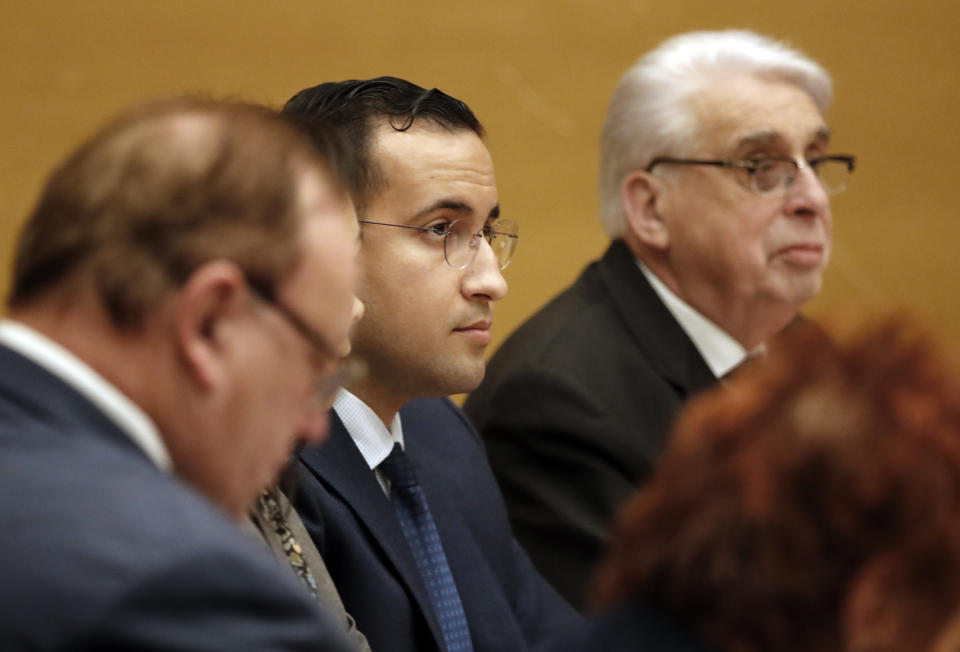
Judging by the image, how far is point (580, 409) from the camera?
2473 mm

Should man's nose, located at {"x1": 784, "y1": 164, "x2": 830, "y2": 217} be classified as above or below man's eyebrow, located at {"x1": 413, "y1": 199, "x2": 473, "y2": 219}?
above

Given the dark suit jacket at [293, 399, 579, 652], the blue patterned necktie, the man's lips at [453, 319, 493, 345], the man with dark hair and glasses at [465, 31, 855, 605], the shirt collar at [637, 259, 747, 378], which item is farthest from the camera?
the shirt collar at [637, 259, 747, 378]

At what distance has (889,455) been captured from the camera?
885 millimetres

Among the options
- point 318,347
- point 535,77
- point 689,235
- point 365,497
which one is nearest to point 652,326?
point 689,235

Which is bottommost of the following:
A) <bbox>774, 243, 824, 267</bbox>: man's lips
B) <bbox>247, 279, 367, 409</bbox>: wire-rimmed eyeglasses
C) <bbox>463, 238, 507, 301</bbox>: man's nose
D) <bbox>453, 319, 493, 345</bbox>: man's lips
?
<bbox>247, 279, 367, 409</bbox>: wire-rimmed eyeglasses

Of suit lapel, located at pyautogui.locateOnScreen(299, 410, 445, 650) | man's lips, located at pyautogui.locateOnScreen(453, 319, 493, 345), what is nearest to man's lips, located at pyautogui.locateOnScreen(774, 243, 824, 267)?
man's lips, located at pyautogui.locateOnScreen(453, 319, 493, 345)

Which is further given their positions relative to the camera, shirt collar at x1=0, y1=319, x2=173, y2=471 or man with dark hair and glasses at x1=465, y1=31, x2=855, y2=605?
man with dark hair and glasses at x1=465, y1=31, x2=855, y2=605

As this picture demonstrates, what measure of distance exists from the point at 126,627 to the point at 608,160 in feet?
7.73

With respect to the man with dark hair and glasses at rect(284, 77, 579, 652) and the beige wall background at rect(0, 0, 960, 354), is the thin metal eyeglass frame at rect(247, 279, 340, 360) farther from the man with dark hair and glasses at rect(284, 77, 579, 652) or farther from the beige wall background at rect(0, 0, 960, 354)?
the beige wall background at rect(0, 0, 960, 354)

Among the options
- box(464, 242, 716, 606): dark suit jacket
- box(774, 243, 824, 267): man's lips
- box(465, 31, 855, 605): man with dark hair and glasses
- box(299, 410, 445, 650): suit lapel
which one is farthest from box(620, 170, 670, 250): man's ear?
box(299, 410, 445, 650): suit lapel

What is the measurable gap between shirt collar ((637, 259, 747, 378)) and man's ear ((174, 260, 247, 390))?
1.87 meters

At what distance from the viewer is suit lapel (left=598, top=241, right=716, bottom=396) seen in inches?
105

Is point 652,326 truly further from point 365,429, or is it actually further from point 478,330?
point 365,429

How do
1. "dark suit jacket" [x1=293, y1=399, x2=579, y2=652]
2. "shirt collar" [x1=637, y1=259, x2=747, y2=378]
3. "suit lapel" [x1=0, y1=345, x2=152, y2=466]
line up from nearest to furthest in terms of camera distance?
"suit lapel" [x1=0, y1=345, x2=152, y2=466] → "dark suit jacket" [x1=293, y1=399, x2=579, y2=652] → "shirt collar" [x1=637, y1=259, x2=747, y2=378]
